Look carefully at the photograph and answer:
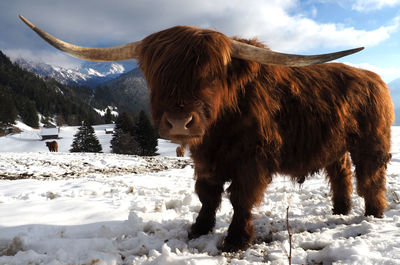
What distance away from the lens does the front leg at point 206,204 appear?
9.44 ft

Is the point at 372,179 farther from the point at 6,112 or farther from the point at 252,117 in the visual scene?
the point at 6,112

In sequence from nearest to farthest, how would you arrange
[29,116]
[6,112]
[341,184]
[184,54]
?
[184,54] < [341,184] < [6,112] < [29,116]

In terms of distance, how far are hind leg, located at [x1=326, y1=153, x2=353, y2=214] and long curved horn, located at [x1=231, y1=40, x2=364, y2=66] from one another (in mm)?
2256

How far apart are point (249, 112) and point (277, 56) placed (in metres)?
0.57

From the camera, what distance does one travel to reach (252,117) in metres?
2.40

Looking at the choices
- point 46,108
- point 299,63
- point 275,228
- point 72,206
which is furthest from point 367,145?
point 46,108

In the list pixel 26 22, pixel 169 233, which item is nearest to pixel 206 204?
pixel 169 233

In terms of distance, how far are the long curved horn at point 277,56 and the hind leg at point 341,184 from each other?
2.26 meters

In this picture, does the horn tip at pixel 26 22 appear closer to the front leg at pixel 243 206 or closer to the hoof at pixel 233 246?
the front leg at pixel 243 206

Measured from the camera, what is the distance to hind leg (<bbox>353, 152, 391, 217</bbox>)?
3265mm

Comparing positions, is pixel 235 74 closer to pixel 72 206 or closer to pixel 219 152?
pixel 219 152

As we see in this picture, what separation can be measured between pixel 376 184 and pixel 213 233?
2363 millimetres

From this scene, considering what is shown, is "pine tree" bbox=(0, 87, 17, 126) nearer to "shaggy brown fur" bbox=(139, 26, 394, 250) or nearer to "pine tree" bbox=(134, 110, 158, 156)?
"pine tree" bbox=(134, 110, 158, 156)

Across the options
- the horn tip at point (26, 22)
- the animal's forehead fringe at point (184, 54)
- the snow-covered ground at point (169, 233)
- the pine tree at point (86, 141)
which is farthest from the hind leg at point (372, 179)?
Answer: the pine tree at point (86, 141)
